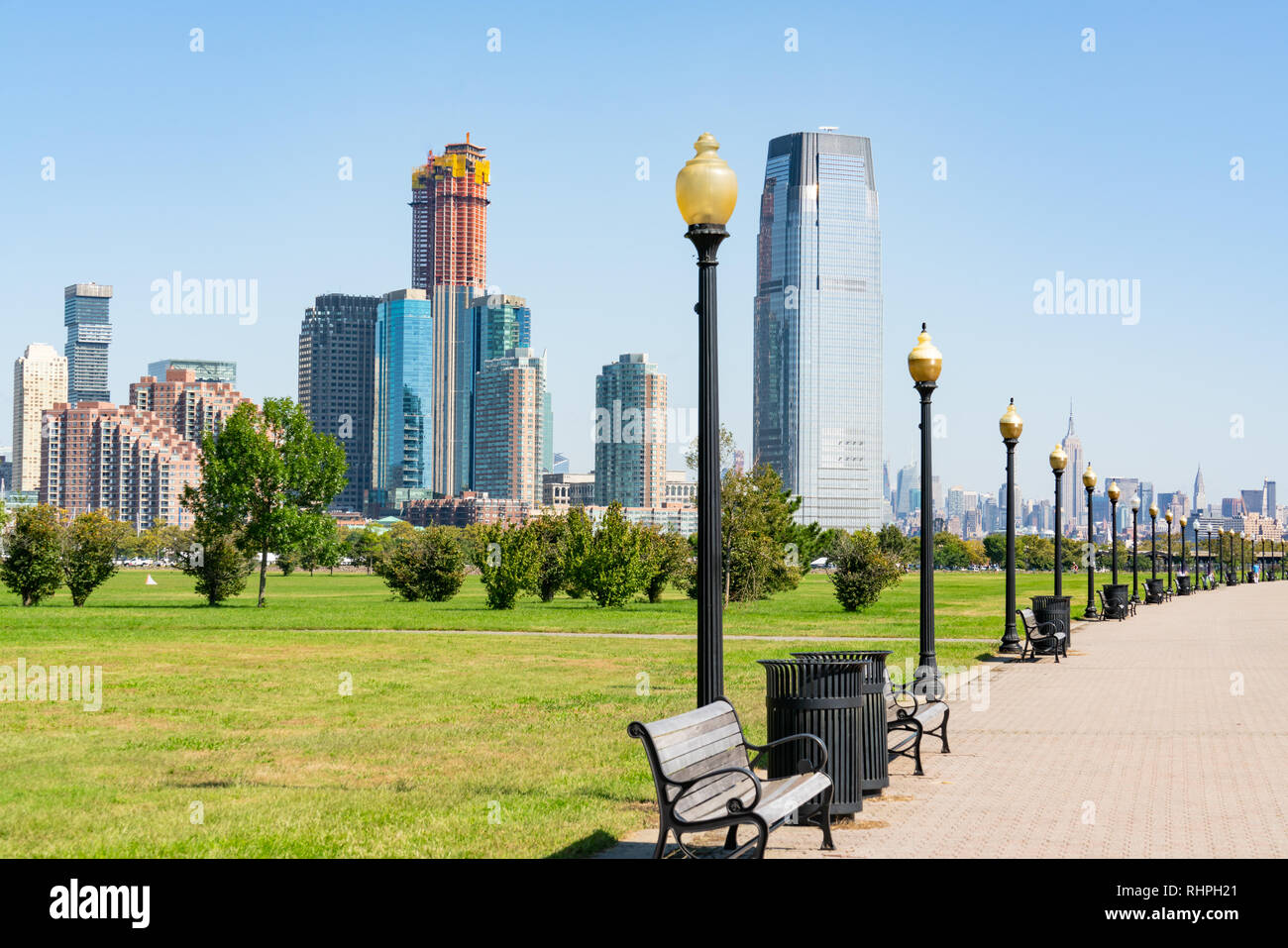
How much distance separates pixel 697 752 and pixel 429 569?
41047mm

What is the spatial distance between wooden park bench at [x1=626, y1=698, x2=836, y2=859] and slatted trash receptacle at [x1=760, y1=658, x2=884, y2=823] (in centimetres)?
32

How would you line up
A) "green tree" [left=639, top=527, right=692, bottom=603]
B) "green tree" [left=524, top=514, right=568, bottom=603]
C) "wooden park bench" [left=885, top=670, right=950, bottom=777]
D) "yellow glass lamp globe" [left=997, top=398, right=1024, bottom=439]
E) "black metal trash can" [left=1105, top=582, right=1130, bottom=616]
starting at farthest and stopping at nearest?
"green tree" [left=524, top=514, right=568, bottom=603] → "green tree" [left=639, top=527, right=692, bottom=603] → "black metal trash can" [left=1105, top=582, right=1130, bottom=616] → "yellow glass lamp globe" [left=997, top=398, right=1024, bottom=439] → "wooden park bench" [left=885, top=670, right=950, bottom=777]

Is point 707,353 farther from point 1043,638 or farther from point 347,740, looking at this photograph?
point 1043,638

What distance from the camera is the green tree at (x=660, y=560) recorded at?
149 ft

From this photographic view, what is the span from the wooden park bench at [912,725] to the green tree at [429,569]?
35890 millimetres

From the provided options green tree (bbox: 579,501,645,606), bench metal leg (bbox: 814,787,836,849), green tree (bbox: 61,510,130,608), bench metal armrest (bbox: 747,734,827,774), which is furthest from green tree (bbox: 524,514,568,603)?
bench metal leg (bbox: 814,787,836,849)

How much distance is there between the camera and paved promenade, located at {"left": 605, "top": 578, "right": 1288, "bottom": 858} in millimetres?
8094

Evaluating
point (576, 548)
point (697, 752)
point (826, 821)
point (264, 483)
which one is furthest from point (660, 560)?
point (697, 752)

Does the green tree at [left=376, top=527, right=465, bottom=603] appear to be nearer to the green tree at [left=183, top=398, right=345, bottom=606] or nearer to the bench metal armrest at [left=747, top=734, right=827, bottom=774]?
the green tree at [left=183, top=398, right=345, bottom=606]

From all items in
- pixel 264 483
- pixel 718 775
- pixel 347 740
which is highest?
pixel 264 483

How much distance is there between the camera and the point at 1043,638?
23.0m

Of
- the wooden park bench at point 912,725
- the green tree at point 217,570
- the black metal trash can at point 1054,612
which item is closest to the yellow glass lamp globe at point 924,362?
the wooden park bench at point 912,725
